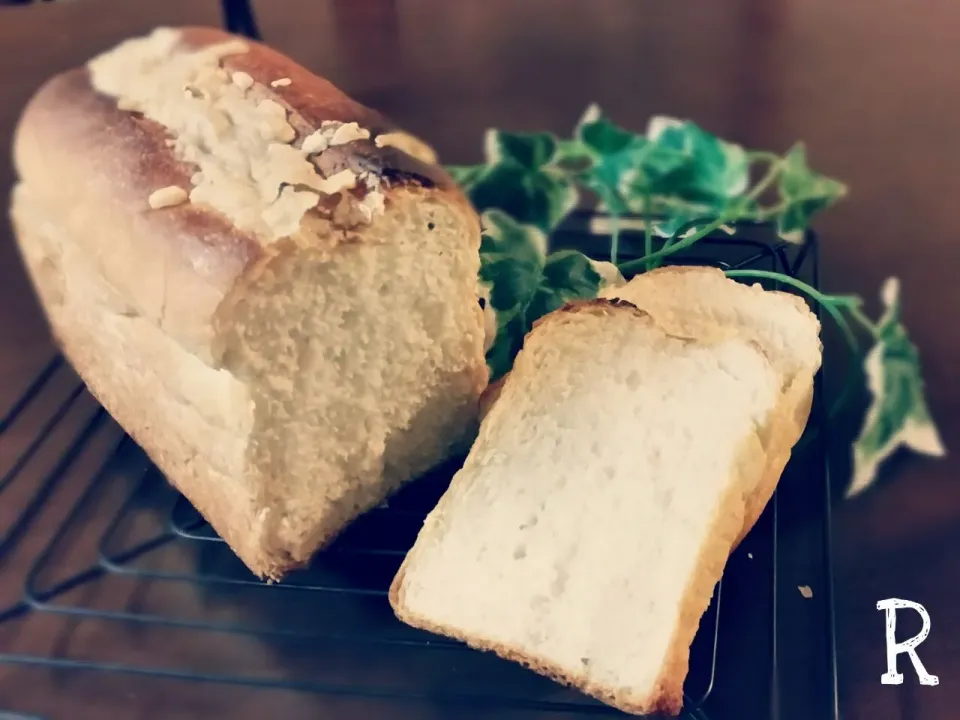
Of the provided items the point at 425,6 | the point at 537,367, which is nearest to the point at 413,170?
the point at 537,367

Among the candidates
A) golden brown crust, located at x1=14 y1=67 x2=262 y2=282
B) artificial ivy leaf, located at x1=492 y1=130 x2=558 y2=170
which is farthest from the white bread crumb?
artificial ivy leaf, located at x1=492 y1=130 x2=558 y2=170

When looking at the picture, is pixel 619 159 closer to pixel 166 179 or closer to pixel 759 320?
pixel 759 320

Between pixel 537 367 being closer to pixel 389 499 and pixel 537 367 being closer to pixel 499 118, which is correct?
pixel 389 499

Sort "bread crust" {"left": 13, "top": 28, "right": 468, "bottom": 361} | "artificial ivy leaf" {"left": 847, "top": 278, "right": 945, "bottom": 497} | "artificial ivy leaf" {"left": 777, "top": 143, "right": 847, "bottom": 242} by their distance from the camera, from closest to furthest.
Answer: "bread crust" {"left": 13, "top": 28, "right": 468, "bottom": 361} < "artificial ivy leaf" {"left": 847, "top": 278, "right": 945, "bottom": 497} < "artificial ivy leaf" {"left": 777, "top": 143, "right": 847, "bottom": 242}

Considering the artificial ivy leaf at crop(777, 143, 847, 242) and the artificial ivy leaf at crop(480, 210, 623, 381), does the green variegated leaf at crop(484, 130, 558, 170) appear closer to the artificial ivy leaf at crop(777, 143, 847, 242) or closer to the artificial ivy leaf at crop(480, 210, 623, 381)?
the artificial ivy leaf at crop(480, 210, 623, 381)

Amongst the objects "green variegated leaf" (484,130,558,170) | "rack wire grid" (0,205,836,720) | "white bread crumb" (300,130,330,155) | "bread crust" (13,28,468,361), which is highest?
"white bread crumb" (300,130,330,155)

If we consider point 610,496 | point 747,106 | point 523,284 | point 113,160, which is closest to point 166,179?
point 113,160

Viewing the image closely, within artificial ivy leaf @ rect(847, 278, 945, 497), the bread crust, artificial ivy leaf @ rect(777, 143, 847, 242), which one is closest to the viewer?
the bread crust
